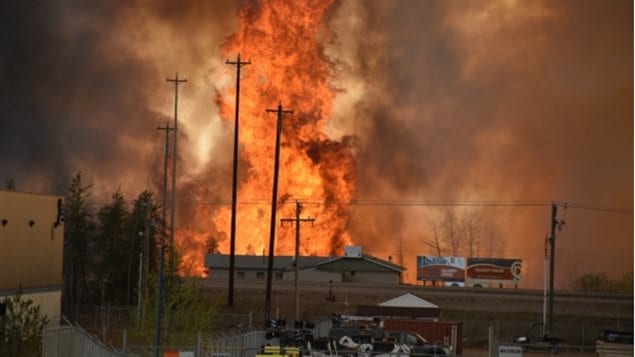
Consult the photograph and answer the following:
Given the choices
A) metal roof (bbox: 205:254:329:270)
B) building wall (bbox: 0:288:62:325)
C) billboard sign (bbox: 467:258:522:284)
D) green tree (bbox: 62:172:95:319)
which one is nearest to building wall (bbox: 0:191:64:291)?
building wall (bbox: 0:288:62:325)

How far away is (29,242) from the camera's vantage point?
214ft

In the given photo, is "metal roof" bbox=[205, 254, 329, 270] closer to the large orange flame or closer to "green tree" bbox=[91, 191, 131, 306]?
the large orange flame

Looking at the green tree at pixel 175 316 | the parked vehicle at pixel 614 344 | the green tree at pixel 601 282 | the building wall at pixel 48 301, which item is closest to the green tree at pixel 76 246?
the green tree at pixel 175 316

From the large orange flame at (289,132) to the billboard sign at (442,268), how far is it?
8961 mm

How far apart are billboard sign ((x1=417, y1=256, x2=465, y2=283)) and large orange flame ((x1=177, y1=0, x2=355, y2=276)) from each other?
Answer: 8.96 m

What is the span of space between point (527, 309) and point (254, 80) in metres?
37.5

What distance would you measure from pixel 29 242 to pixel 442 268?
6110cm

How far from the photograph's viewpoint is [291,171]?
4412 inches

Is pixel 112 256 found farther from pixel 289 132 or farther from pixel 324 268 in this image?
pixel 289 132

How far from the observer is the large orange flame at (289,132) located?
112m

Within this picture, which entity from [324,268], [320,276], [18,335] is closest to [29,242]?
[18,335]

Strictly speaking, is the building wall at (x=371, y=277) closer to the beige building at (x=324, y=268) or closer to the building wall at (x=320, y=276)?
the beige building at (x=324, y=268)

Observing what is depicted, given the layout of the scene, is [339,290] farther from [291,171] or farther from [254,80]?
[254,80]

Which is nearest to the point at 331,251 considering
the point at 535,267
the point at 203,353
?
the point at 535,267
